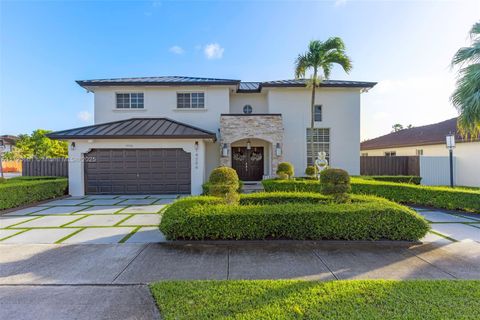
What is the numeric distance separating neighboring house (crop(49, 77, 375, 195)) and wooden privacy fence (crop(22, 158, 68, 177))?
115 inches

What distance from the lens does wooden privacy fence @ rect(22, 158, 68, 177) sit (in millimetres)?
12750

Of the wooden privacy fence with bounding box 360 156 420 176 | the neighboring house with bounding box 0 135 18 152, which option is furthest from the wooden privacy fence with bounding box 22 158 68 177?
the wooden privacy fence with bounding box 360 156 420 176

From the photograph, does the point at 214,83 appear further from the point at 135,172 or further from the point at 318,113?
the point at 318,113

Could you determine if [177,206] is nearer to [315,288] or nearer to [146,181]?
[315,288]

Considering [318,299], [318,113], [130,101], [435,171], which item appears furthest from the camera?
[318,113]

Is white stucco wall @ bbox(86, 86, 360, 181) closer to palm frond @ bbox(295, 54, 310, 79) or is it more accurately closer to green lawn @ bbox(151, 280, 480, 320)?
palm frond @ bbox(295, 54, 310, 79)

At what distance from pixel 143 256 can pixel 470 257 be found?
623cm

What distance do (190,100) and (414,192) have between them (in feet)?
39.2

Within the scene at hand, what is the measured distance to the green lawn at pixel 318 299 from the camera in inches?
97.0

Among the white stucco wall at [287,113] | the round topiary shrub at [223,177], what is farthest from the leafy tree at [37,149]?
the round topiary shrub at [223,177]

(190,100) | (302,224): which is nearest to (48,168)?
(190,100)

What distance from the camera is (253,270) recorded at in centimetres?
363

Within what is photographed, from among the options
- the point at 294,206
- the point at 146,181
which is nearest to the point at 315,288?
the point at 294,206

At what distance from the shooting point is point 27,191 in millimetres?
8602
